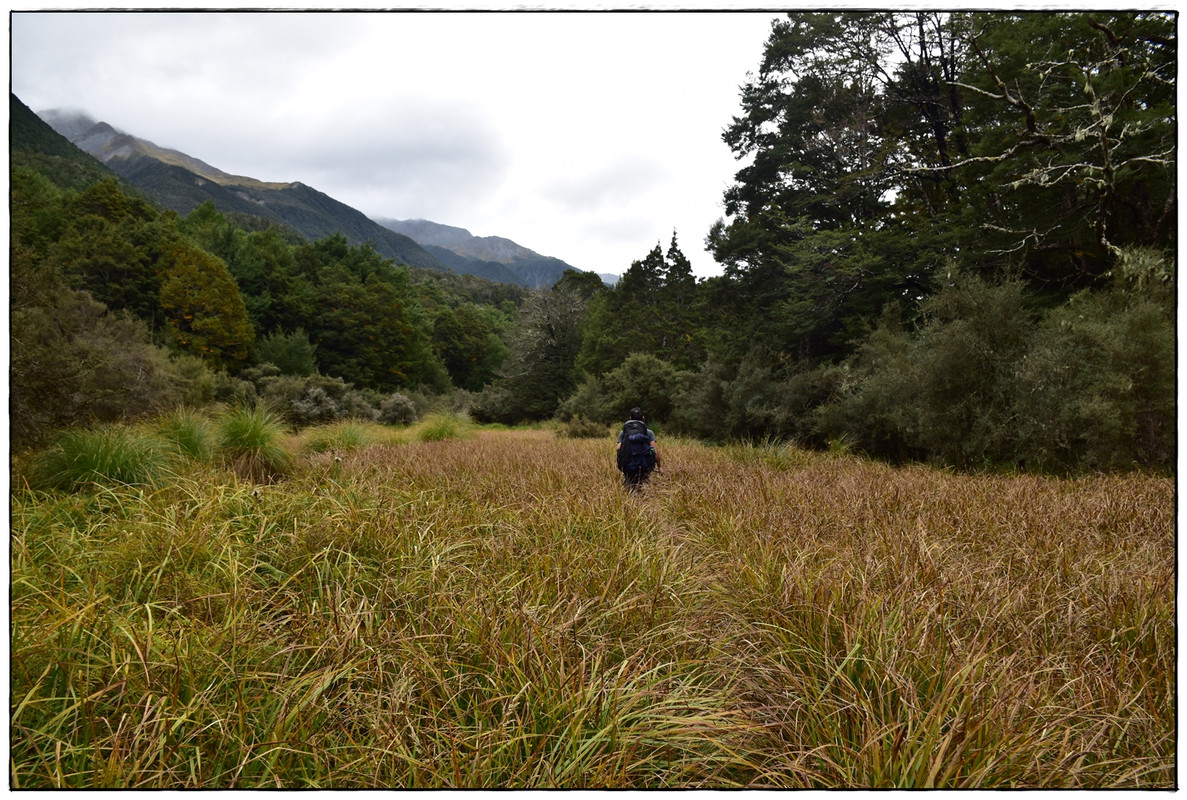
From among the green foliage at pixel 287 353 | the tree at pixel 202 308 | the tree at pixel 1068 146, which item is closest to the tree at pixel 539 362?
the green foliage at pixel 287 353

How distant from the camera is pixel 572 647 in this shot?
1853mm

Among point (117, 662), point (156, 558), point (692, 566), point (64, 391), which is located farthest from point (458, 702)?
point (64, 391)

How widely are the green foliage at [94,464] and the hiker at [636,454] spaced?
4.36m

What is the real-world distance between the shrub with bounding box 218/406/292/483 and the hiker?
4.24 m

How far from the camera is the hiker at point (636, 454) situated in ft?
18.4

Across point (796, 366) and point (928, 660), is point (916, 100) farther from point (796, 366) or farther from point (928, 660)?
point (928, 660)

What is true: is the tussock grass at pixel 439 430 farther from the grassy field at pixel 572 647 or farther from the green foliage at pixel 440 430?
the grassy field at pixel 572 647

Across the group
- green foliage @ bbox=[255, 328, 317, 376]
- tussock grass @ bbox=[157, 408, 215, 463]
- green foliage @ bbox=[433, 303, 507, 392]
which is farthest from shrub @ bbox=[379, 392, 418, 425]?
green foliage @ bbox=[433, 303, 507, 392]

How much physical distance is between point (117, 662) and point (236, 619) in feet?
1.06

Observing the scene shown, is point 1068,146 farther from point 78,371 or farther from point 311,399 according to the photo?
point 311,399

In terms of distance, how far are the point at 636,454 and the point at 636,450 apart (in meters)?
0.05

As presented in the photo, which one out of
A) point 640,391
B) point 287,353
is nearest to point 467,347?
Result: point 287,353

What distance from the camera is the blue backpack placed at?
5.61 m

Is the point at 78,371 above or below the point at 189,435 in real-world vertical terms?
above
